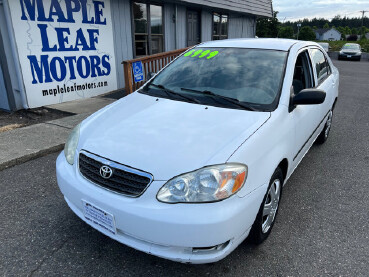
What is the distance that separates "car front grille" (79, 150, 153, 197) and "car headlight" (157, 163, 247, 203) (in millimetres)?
155

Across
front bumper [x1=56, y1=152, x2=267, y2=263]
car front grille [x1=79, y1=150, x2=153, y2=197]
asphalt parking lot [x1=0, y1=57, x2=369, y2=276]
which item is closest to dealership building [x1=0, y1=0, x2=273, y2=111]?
asphalt parking lot [x1=0, y1=57, x2=369, y2=276]

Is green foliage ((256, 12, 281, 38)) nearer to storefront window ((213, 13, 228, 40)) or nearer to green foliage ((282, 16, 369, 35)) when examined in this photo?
storefront window ((213, 13, 228, 40))

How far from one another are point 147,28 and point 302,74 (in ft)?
21.8

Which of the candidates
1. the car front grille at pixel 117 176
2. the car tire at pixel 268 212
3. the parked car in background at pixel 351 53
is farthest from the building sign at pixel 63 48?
the parked car in background at pixel 351 53

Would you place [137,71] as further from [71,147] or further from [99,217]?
[99,217]

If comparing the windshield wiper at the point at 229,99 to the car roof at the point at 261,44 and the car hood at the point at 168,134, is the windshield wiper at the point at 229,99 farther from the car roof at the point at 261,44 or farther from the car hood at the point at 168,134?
the car roof at the point at 261,44

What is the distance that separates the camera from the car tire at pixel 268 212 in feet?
7.45

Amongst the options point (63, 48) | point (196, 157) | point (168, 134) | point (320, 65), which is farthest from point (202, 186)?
point (63, 48)

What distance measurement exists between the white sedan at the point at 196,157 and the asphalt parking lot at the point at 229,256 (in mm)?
285

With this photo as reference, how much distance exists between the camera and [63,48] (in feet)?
22.0

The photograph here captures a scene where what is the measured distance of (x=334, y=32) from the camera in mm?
111000

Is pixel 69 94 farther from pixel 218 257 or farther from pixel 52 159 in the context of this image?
pixel 218 257

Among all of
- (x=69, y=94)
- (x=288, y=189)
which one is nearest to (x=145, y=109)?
(x=288, y=189)

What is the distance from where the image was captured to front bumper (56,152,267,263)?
180 cm
